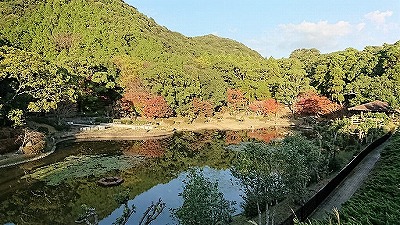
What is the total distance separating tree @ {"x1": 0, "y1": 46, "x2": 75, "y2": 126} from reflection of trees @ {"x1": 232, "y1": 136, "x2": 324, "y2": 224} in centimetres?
2041

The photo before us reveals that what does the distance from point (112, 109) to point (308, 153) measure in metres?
36.4

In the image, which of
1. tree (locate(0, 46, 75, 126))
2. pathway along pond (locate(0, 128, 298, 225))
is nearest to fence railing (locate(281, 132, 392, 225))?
pathway along pond (locate(0, 128, 298, 225))

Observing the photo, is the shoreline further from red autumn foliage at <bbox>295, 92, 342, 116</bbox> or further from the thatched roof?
the thatched roof

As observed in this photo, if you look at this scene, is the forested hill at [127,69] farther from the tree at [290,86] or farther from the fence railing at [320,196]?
the fence railing at [320,196]

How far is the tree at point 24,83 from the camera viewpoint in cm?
2550

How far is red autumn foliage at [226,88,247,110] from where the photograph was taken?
52812mm

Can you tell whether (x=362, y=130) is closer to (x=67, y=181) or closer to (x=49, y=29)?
(x=67, y=181)

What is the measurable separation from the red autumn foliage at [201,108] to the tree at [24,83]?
728 inches

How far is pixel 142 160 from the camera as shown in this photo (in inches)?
1045

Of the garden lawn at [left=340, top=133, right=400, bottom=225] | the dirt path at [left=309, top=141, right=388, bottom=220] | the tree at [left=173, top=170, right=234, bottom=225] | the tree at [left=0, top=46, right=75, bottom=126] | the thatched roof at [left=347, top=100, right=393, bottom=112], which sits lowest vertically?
the dirt path at [left=309, top=141, right=388, bottom=220]

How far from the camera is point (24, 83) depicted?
27.5m

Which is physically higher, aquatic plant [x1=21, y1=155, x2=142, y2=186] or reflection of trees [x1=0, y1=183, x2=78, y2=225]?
aquatic plant [x1=21, y1=155, x2=142, y2=186]

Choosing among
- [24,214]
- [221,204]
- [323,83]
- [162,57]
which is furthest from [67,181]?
[162,57]

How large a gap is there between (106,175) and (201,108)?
25.1m
